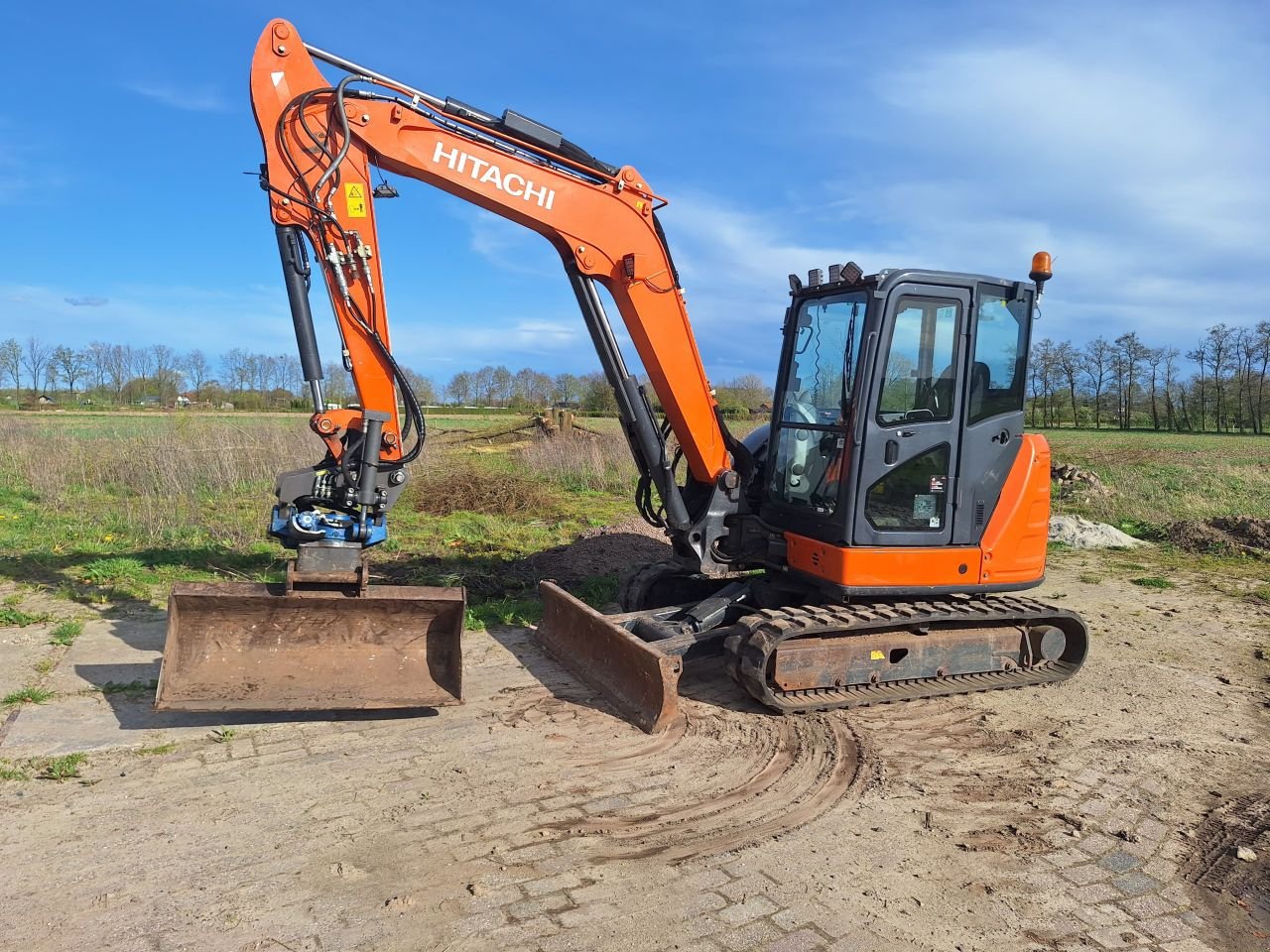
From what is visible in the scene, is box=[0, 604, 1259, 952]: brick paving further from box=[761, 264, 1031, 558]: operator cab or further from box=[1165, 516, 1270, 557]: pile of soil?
box=[1165, 516, 1270, 557]: pile of soil

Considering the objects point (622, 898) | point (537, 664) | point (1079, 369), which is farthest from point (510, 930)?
point (1079, 369)

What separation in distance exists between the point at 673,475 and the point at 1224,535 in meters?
9.21

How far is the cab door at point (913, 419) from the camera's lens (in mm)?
5711

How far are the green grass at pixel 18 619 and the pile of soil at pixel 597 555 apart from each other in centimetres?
418

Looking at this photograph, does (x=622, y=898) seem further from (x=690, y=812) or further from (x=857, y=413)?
(x=857, y=413)

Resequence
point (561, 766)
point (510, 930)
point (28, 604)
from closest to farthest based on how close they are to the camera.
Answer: point (510, 930) → point (561, 766) → point (28, 604)

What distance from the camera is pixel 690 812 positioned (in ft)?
14.0

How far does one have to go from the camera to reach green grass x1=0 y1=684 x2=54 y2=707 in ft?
17.7

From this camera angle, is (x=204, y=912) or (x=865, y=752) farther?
(x=865, y=752)

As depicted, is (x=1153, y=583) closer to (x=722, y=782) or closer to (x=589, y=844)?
(x=722, y=782)

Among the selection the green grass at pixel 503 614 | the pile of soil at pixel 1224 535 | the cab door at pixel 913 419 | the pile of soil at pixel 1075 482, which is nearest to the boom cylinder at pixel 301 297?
the green grass at pixel 503 614

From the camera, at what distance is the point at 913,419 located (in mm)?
5824

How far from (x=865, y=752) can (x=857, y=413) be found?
1.97 metres

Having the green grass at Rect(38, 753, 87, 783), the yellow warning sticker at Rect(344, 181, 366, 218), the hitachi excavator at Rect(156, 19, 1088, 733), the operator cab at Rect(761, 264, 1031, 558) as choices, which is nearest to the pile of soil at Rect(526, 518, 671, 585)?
the hitachi excavator at Rect(156, 19, 1088, 733)
